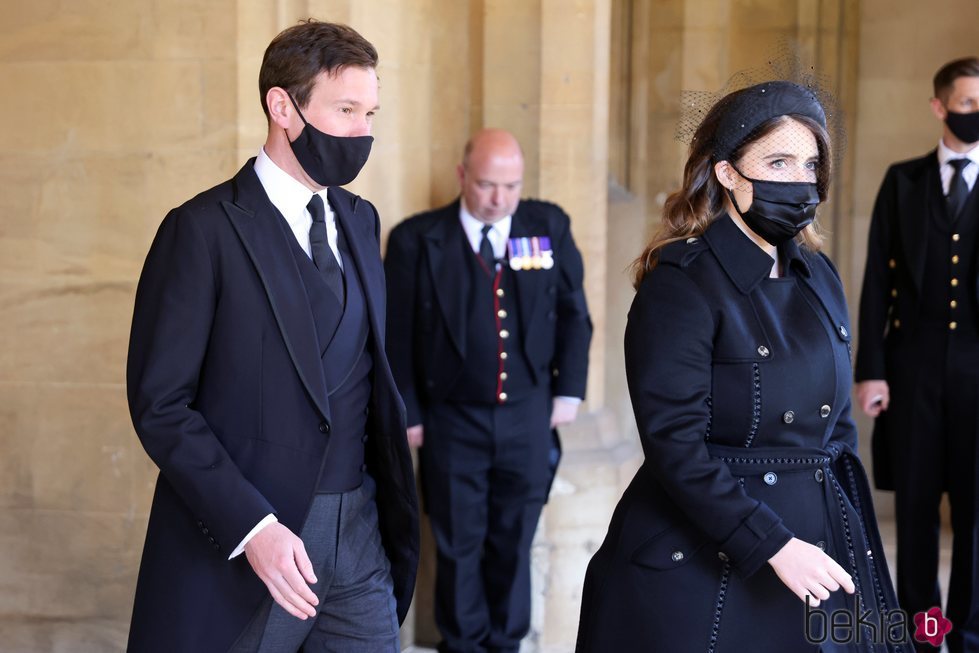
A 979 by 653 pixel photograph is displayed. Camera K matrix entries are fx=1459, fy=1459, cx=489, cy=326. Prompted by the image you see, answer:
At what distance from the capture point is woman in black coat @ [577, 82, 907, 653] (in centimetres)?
260

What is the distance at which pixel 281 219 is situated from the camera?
267cm

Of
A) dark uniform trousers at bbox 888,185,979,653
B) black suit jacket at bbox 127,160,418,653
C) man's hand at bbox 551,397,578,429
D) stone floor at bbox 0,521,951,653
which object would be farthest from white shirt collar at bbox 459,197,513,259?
black suit jacket at bbox 127,160,418,653

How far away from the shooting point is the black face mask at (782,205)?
2693 millimetres

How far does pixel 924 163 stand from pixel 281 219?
2.80m

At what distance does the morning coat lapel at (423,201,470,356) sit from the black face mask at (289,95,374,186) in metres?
2.02

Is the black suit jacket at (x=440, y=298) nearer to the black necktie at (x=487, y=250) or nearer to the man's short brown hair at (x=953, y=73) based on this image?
the black necktie at (x=487, y=250)

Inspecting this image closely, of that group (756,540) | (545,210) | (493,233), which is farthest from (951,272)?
(756,540)

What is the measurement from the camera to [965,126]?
4637 millimetres

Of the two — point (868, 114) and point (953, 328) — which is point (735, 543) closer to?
point (953, 328)

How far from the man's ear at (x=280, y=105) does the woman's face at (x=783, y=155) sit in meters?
0.85

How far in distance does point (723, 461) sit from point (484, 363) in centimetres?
214

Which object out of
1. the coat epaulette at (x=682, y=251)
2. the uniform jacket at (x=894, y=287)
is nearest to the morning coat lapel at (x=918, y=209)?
the uniform jacket at (x=894, y=287)

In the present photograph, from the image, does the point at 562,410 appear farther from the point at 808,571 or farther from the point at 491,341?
the point at 808,571

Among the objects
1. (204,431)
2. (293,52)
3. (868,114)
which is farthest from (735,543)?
(868,114)
